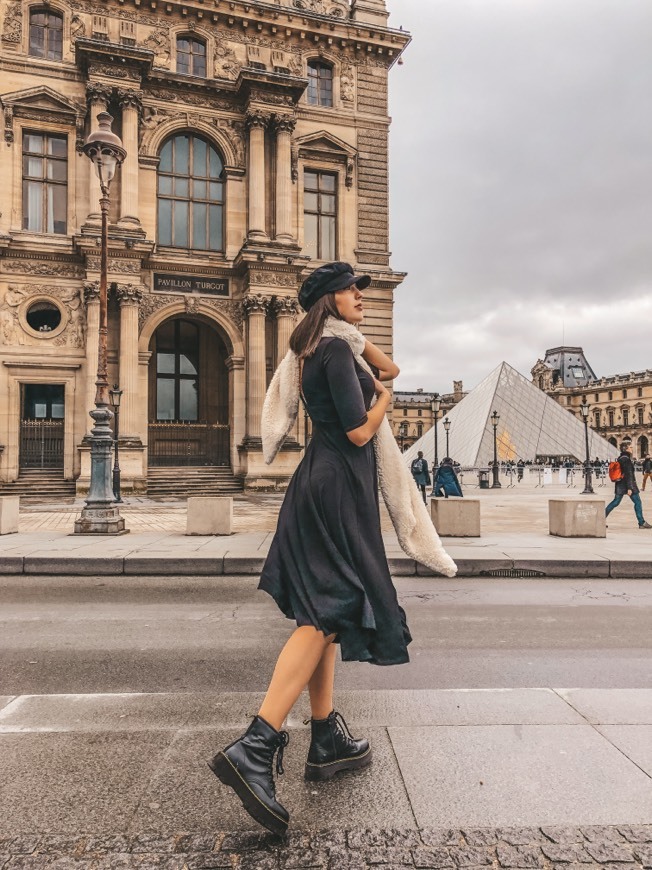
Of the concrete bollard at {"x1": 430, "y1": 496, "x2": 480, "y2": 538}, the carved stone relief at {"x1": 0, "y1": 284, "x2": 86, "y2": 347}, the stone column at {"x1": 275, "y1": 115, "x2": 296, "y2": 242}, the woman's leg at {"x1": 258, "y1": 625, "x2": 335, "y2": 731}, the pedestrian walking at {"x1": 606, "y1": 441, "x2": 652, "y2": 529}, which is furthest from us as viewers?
the stone column at {"x1": 275, "y1": 115, "x2": 296, "y2": 242}

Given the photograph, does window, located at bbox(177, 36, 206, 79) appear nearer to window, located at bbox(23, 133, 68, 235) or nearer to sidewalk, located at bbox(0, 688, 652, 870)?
window, located at bbox(23, 133, 68, 235)

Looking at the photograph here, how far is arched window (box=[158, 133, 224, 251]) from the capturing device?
2772 centimetres

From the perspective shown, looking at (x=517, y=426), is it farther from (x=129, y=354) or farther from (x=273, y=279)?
(x=129, y=354)

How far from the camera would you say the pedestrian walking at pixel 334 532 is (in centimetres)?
266

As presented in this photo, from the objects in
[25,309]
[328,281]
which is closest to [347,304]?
[328,281]

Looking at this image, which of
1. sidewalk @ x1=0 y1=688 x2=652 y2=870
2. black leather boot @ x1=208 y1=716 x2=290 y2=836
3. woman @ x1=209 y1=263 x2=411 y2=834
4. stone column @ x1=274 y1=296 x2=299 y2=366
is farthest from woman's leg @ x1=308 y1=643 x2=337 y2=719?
stone column @ x1=274 y1=296 x2=299 y2=366

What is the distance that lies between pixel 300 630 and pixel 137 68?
28.4m

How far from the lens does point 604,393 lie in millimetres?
124250

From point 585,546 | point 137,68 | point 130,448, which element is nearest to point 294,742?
point 585,546

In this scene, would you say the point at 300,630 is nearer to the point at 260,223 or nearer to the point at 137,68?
the point at 260,223

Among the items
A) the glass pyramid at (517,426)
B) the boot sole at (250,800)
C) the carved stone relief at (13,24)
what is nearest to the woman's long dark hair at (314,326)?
the boot sole at (250,800)

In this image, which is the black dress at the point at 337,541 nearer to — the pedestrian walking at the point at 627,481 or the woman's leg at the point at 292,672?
the woman's leg at the point at 292,672

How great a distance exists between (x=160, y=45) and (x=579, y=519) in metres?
25.4

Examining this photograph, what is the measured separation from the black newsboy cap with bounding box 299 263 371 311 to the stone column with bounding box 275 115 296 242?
25.4 metres
